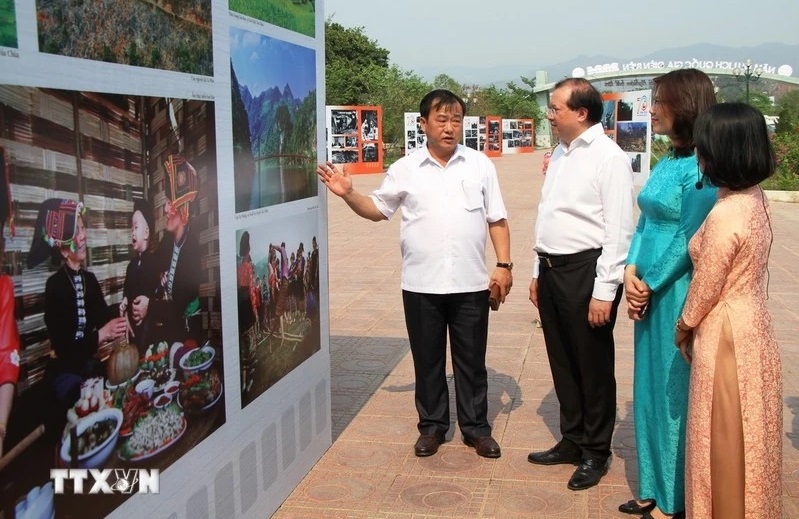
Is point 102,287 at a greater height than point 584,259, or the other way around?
point 102,287

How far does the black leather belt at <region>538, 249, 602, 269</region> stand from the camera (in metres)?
3.64

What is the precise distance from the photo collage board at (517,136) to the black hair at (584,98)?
45983 millimetres

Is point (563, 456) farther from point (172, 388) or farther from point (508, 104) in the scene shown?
point (508, 104)

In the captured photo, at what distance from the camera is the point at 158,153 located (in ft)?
8.28

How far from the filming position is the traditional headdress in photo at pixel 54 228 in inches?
78.2

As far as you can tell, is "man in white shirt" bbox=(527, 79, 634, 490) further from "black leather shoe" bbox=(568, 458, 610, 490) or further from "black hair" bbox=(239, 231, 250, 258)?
"black hair" bbox=(239, 231, 250, 258)

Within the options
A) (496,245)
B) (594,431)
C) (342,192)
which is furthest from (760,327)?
(342,192)

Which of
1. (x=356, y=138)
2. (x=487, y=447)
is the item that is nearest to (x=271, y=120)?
(x=487, y=447)

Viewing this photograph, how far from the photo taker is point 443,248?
3.94 meters

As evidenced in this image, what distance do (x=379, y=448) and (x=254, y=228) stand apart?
1564 mm

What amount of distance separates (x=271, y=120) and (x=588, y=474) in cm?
207

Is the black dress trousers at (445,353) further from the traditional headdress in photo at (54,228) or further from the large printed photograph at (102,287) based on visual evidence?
the traditional headdress in photo at (54,228)

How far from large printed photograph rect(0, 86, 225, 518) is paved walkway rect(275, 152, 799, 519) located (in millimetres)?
1108

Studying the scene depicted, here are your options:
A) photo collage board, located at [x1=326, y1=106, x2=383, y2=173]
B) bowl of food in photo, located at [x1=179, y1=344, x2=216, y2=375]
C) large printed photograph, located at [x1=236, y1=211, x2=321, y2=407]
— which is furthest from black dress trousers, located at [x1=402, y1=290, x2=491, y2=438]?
photo collage board, located at [x1=326, y1=106, x2=383, y2=173]
